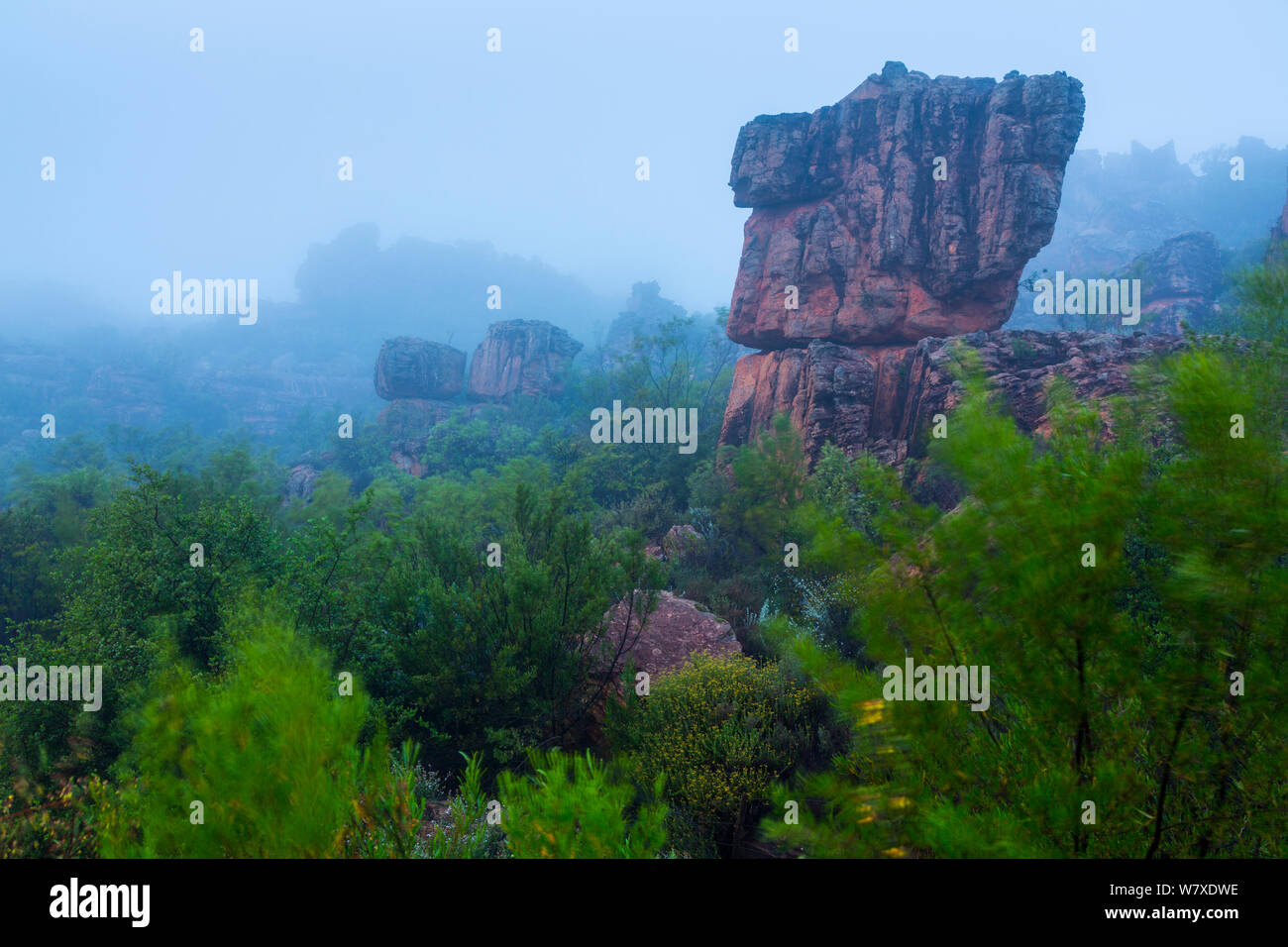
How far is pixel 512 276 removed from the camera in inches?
7136

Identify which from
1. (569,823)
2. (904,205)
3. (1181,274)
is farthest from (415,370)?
(1181,274)

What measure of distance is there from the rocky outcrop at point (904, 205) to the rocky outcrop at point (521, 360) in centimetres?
3124

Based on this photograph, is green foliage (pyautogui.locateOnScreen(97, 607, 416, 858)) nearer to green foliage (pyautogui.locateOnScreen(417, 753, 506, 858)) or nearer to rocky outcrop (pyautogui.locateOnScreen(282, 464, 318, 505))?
green foliage (pyautogui.locateOnScreen(417, 753, 506, 858))

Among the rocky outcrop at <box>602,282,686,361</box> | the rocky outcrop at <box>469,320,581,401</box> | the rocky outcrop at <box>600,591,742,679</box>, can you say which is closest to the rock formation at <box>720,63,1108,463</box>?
the rocky outcrop at <box>600,591,742,679</box>

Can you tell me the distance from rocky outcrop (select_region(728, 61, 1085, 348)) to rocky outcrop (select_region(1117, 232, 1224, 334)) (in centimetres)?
3251

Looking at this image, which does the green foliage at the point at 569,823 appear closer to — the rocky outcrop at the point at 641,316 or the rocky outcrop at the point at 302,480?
the rocky outcrop at the point at 302,480

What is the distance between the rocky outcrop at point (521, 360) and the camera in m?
53.6

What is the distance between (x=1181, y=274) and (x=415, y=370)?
63913mm

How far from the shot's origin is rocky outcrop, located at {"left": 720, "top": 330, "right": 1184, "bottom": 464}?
1529 centimetres

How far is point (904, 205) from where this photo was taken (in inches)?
869
